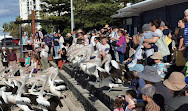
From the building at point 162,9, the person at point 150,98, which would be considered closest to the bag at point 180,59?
the person at point 150,98

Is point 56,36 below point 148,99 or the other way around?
the other way around

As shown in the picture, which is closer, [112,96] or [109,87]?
[112,96]

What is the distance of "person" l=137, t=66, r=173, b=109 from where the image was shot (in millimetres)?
3941

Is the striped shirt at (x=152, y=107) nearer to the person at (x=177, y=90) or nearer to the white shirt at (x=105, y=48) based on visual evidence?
the person at (x=177, y=90)

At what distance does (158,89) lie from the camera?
417 cm

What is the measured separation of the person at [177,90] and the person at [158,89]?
0.39 metres

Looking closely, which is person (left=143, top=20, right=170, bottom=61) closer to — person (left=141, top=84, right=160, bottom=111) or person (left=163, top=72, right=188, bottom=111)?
person (left=141, top=84, right=160, bottom=111)

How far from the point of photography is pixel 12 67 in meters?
11.0

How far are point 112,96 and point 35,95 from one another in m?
2.96

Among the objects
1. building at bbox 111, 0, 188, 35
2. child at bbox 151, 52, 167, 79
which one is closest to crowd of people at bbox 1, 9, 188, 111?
child at bbox 151, 52, 167, 79

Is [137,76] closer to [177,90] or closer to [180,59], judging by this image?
[180,59]

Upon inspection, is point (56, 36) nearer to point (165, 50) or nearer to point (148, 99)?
point (165, 50)

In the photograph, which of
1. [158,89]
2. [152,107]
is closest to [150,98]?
[152,107]

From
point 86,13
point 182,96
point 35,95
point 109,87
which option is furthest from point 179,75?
point 86,13
